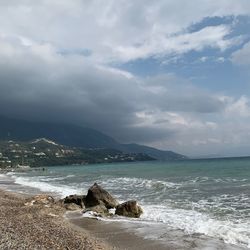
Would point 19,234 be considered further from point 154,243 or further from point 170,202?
point 170,202

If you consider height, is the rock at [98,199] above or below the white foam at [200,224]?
above

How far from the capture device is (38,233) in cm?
1756

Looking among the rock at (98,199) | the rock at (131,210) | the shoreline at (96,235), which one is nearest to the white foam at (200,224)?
the rock at (131,210)

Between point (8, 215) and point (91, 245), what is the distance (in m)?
9.80

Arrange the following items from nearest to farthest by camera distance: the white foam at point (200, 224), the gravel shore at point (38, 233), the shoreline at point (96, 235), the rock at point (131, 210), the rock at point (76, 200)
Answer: the gravel shore at point (38, 233), the shoreline at point (96, 235), the white foam at point (200, 224), the rock at point (131, 210), the rock at point (76, 200)

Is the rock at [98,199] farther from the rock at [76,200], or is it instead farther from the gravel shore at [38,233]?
the gravel shore at [38,233]

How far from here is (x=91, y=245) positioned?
16047mm

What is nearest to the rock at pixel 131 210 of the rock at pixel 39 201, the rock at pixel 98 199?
the rock at pixel 98 199

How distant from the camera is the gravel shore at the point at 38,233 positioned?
15.0 meters

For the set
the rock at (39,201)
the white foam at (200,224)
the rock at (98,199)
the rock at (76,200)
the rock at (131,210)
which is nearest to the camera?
the white foam at (200,224)

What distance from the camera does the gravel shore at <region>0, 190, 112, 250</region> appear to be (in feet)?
49.2

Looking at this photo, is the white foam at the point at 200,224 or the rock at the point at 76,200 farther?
the rock at the point at 76,200

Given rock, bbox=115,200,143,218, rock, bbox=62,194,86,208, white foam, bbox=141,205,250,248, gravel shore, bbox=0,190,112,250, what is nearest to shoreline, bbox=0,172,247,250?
gravel shore, bbox=0,190,112,250

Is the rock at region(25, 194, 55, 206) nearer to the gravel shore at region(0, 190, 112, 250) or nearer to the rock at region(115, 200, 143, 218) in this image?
the gravel shore at region(0, 190, 112, 250)
